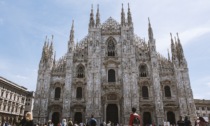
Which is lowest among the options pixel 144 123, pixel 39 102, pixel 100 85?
pixel 144 123

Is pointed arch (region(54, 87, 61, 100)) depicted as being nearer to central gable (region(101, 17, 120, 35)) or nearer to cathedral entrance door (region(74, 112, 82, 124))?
cathedral entrance door (region(74, 112, 82, 124))

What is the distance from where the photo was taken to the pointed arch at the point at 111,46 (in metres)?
34.2

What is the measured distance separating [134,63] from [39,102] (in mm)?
16549

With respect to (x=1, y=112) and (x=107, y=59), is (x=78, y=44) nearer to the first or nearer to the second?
(x=107, y=59)

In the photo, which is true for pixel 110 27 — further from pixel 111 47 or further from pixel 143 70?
pixel 143 70

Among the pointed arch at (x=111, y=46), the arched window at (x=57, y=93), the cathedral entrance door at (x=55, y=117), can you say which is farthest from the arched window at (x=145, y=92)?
the cathedral entrance door at (x=55, y=117)

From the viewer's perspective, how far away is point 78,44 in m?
35.6

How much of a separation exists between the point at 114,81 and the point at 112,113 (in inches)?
204

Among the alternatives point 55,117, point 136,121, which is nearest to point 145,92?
point 55,117

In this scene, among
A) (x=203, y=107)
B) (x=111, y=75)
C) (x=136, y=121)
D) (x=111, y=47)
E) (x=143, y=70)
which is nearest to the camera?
(x=136, y=121)

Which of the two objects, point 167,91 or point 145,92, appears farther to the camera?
point 145,92

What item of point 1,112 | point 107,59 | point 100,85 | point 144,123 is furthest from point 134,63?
point 1,112

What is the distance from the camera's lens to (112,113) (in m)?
30.8

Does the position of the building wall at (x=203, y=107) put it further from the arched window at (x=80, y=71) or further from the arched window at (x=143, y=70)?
the arched window at (x=80, y=71)
